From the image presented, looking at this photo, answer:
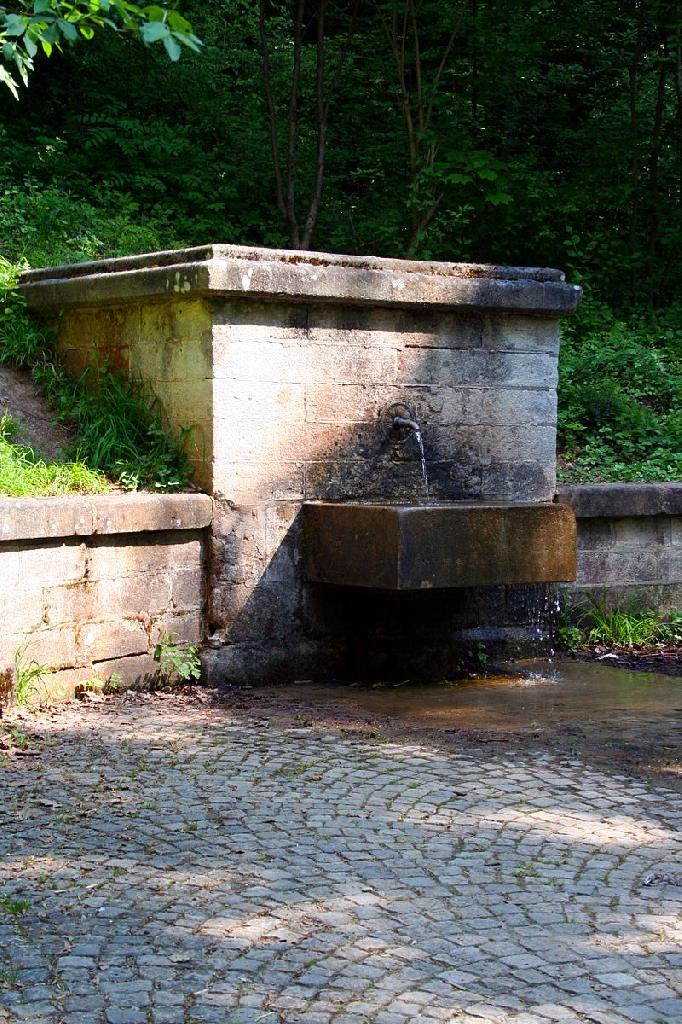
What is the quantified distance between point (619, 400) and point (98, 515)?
4.84m

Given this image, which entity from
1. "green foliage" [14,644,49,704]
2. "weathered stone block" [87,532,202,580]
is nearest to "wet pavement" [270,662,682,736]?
"weathered stone block" [87,532,202,580]

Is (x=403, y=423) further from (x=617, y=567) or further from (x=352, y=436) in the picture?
(x=617, y=567)

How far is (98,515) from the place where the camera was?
19.4 ft

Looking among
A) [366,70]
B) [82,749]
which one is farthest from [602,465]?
[366,70]

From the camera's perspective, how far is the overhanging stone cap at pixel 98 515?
5629mm

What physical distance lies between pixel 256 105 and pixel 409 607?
304 inches

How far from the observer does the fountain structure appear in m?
6.40

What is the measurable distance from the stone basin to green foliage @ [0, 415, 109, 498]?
1.10 meters

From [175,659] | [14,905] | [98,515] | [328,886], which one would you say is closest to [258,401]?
A: [98,515]

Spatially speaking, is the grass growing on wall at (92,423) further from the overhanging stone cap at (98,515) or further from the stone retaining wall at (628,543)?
the stone retaining wall at (628,543)

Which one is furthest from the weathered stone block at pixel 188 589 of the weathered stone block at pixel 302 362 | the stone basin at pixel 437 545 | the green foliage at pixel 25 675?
the weathered stone block at pixel 302 362

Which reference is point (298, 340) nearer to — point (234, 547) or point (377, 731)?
point (234, 547)

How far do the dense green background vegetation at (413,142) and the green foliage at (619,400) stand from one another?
0.03 meters

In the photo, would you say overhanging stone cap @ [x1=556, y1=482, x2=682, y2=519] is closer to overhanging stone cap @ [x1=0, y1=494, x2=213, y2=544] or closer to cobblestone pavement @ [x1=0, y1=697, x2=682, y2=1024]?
overhanging stone cap @ [x1=0, y1=494, x2=213, y2=544]
